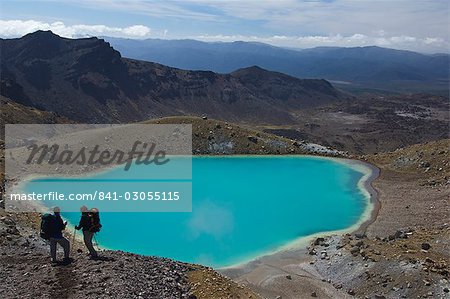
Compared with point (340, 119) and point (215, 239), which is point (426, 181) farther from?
point (340, 119)

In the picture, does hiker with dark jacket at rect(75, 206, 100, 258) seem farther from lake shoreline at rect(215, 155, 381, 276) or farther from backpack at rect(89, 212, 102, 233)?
lake shoreline at rect(215, 155, 381, 276)

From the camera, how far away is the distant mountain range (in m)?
142

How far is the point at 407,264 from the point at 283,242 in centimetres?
1167

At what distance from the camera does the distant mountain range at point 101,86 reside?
142m

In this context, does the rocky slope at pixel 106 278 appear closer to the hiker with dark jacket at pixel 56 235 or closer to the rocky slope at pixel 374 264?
the hiker with dark jacket at pixel 56 235

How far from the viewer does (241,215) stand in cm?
4475

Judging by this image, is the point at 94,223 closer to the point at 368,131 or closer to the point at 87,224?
the point at 87,224

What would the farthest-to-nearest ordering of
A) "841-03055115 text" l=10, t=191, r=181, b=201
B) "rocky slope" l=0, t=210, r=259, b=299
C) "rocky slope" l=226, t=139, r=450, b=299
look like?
"841-03055115 text" l=10, t=191, r=181, b=201 < "rocky slope" l=226, t=139, r=450, b=299 < "rocky slope" l=0, t=210, r=259, b=299

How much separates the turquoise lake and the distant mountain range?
7742 cm

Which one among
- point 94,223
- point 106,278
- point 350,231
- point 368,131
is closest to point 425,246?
point 350,231

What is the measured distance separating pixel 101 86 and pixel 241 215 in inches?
4856

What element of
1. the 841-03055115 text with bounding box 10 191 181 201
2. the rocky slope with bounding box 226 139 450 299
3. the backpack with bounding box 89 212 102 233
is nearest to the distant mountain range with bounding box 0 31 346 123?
the 841-03055115 text with bounding box 10 191 181 201

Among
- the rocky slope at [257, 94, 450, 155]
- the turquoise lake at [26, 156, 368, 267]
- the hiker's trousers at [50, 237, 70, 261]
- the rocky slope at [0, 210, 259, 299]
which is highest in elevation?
the hiker's trousers at [50, 237, 70, 261]

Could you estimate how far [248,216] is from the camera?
44.5 meters
